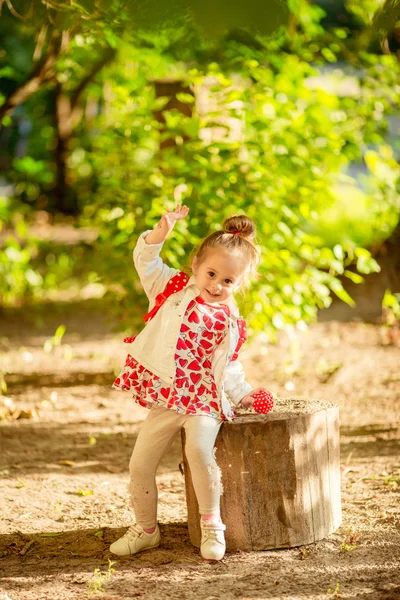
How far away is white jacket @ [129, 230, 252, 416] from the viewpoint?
305cm

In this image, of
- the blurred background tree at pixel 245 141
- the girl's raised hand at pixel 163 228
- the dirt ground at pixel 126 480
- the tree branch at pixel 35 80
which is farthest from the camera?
the tree branch at pixel 35 80

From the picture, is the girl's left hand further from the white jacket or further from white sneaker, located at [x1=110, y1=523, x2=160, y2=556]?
white sneaker, located at [x1=110, y1=523, x2=160, y2=556]

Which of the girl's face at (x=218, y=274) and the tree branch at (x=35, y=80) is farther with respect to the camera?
the tree branch at (x=35, y=80)

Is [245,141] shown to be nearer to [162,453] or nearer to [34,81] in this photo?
[34,81]

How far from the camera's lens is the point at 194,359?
309 cm

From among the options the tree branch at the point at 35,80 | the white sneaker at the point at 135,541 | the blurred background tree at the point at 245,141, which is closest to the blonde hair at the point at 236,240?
the white sneaker at the point at 135,541

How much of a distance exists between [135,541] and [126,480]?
0.95 meters

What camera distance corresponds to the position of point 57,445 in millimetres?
4754

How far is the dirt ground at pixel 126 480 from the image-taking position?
9.52 ft

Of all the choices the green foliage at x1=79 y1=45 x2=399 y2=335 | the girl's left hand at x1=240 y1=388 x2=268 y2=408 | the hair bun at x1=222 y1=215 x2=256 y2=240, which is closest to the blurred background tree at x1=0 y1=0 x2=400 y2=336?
the green foliage at x1=79 y1=45 x2=399 y2=335

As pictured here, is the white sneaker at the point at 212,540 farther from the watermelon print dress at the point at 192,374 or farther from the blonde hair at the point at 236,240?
the blonde hair at the point at 236,240

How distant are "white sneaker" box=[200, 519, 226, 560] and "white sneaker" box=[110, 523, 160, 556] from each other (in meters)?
0.25

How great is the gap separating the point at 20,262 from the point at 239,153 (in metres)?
3.66

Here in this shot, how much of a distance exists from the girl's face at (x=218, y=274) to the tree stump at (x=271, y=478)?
0.47 metres
